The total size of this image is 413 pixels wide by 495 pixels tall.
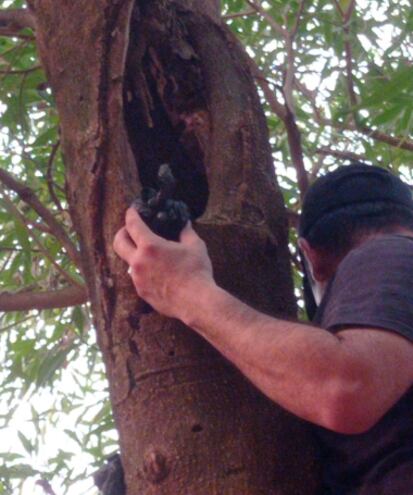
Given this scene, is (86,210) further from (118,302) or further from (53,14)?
(53,14)

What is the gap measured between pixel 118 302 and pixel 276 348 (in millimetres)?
355

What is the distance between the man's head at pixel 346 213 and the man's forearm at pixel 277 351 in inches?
14.1

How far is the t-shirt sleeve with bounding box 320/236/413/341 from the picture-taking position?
142cm

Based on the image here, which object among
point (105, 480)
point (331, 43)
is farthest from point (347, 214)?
point (331, 43)

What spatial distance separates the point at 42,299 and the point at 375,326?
1.09 metres

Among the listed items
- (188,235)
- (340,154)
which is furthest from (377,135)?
(188,235)

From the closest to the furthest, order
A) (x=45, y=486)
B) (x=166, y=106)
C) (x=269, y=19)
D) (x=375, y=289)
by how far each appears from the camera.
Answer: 1. (x=375, y=289)
2. (x=45, y=486)
3. (x=166, y=106)
4. (x=269, y=19)

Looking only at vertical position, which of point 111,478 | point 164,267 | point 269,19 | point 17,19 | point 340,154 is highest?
point 269,19

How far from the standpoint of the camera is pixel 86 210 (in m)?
1.79

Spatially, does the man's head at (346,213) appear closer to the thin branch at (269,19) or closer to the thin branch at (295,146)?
the thin branch at (295,146)

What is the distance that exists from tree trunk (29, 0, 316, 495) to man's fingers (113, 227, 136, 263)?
3 centimetres

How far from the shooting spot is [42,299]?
234cm

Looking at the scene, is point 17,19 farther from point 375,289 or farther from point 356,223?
point 375,289

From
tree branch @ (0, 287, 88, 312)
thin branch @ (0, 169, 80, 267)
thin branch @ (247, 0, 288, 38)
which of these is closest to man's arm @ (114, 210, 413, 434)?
thin branch @ (0, 169, 80, 267)
